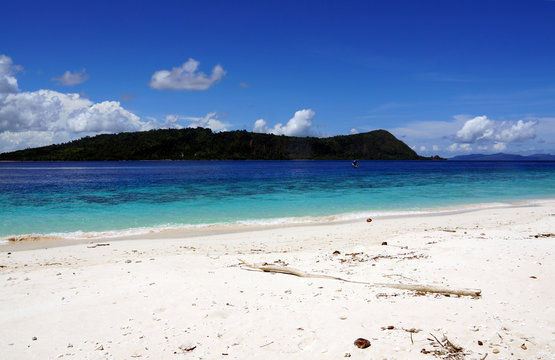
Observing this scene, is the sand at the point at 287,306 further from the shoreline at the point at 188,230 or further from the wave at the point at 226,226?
the wave at the point at 226,226

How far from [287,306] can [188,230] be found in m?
11.6

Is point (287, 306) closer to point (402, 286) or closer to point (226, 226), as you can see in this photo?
point (402, 286)

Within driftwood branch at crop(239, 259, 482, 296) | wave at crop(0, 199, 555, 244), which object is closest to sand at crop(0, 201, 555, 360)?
driftwood branch at crop(239, 259, 482, 296)

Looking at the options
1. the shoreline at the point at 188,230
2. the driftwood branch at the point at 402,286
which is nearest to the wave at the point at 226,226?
the shoreline at the point at 188,230

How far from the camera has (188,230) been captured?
16.5m

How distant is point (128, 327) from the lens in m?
5.34

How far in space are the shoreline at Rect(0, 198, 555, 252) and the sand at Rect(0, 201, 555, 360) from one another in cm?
399

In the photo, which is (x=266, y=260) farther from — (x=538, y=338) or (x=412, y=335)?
(x=538, y=338)

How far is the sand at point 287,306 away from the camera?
4.58m

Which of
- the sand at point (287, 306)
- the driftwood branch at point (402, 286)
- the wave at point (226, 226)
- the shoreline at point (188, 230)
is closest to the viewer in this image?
the sand at point (287, 306)

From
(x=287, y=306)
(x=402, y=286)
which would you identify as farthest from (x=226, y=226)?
(x=402, y=286)

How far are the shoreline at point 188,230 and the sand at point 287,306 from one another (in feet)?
13.1

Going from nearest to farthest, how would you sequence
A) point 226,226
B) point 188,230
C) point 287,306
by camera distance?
point 287,306
point 188,230
point 226,226

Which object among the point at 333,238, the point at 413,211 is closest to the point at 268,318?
the point at 333,238
